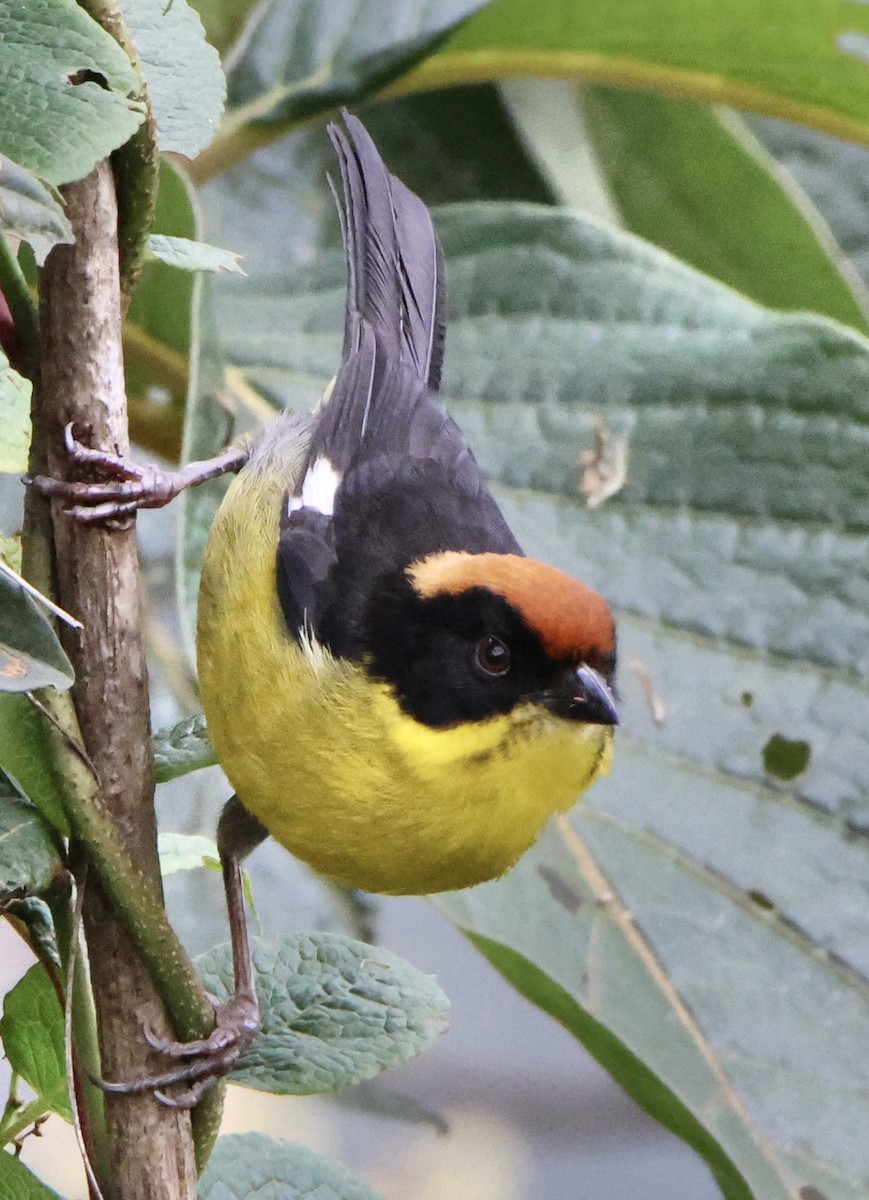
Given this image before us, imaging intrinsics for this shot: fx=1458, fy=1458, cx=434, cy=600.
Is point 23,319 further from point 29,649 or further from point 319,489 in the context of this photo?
point 319,489

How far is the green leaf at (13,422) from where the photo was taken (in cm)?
68

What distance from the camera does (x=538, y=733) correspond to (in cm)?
134

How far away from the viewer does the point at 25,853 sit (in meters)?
0.69

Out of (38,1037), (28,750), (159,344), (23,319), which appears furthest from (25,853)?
(159,344)

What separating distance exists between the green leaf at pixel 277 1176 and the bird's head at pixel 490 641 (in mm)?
503

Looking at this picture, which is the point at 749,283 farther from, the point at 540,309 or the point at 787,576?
the point at 787,576

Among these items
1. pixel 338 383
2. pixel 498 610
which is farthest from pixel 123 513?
pixel 338 383

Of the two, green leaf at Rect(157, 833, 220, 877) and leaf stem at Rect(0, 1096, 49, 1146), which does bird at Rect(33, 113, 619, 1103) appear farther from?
leaf stem at Rect(0, 1096, 49, 1146)

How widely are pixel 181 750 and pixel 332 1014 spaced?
0.59ft

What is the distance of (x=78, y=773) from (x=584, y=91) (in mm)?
1500

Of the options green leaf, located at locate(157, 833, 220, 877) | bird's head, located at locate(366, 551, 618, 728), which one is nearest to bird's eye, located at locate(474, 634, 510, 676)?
bird's head, located at locate(366, 551, 618, 728)

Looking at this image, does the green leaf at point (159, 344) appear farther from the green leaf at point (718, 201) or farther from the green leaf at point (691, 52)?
the green leaf at point (718, 201)

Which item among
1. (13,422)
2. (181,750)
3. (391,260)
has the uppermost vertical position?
(13,422)

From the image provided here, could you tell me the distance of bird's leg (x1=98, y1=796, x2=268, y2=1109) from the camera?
71 cm
